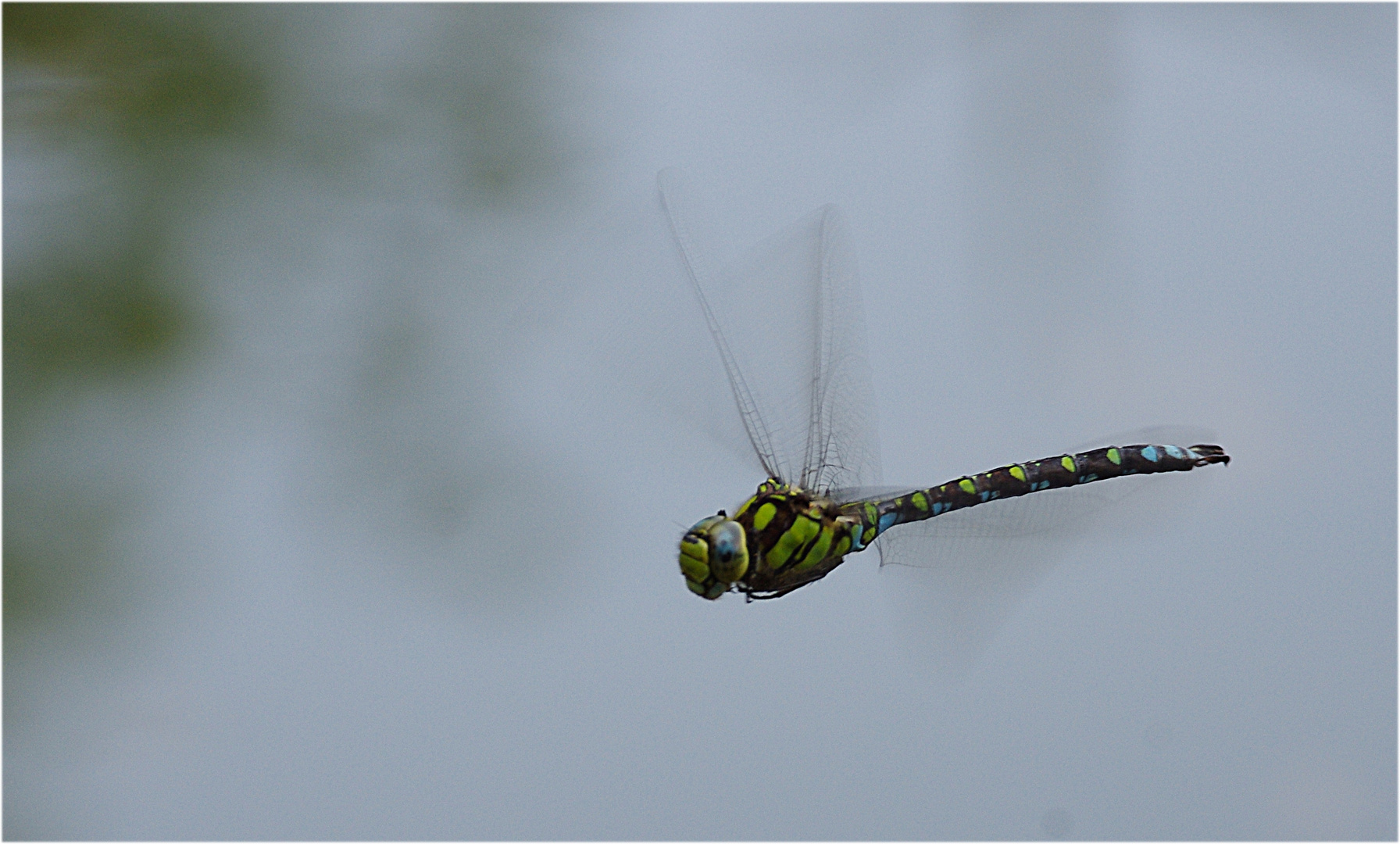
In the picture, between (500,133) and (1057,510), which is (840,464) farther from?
(500,133)

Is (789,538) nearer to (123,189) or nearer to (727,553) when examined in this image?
(727,553)

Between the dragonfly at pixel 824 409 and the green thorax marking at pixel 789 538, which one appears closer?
the green thorax marking at pixel 789 538

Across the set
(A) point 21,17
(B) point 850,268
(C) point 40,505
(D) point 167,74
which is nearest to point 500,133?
(D) point 167,74

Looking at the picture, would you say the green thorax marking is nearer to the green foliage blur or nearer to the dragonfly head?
Result: the dragonfly head

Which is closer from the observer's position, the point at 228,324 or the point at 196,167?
the point at 196,167

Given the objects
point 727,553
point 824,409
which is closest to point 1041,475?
point 824,409

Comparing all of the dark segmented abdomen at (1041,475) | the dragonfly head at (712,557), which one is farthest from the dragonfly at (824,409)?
the dragonfly head at (712,557)

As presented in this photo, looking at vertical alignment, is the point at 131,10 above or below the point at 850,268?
above

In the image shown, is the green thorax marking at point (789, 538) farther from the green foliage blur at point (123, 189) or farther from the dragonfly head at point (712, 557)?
the green foliage blur at point (123, 189)
